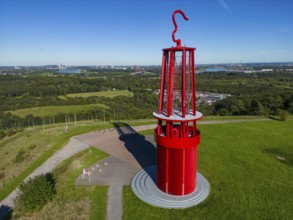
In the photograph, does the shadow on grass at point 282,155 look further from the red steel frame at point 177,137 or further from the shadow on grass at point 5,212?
the shadow on grass at point 5,212

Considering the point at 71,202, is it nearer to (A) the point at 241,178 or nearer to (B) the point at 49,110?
(A) the point at 241,178

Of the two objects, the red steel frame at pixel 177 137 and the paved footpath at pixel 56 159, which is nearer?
the red steel frame at pixel 177 137

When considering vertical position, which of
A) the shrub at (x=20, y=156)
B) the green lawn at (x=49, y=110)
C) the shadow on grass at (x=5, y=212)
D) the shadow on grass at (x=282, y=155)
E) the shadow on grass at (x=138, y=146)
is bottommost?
the green lawn at (x=49, y=110)

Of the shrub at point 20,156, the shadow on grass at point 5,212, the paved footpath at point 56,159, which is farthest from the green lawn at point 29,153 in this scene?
the shadow on grass at point 5,212

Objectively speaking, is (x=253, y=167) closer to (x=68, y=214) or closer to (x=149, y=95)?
(x=68, y=214)

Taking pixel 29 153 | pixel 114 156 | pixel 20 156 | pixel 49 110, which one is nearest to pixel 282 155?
pixel 114 156

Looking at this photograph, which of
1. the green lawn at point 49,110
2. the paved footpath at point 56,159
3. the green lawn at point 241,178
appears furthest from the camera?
the green lawn at point 49,110
